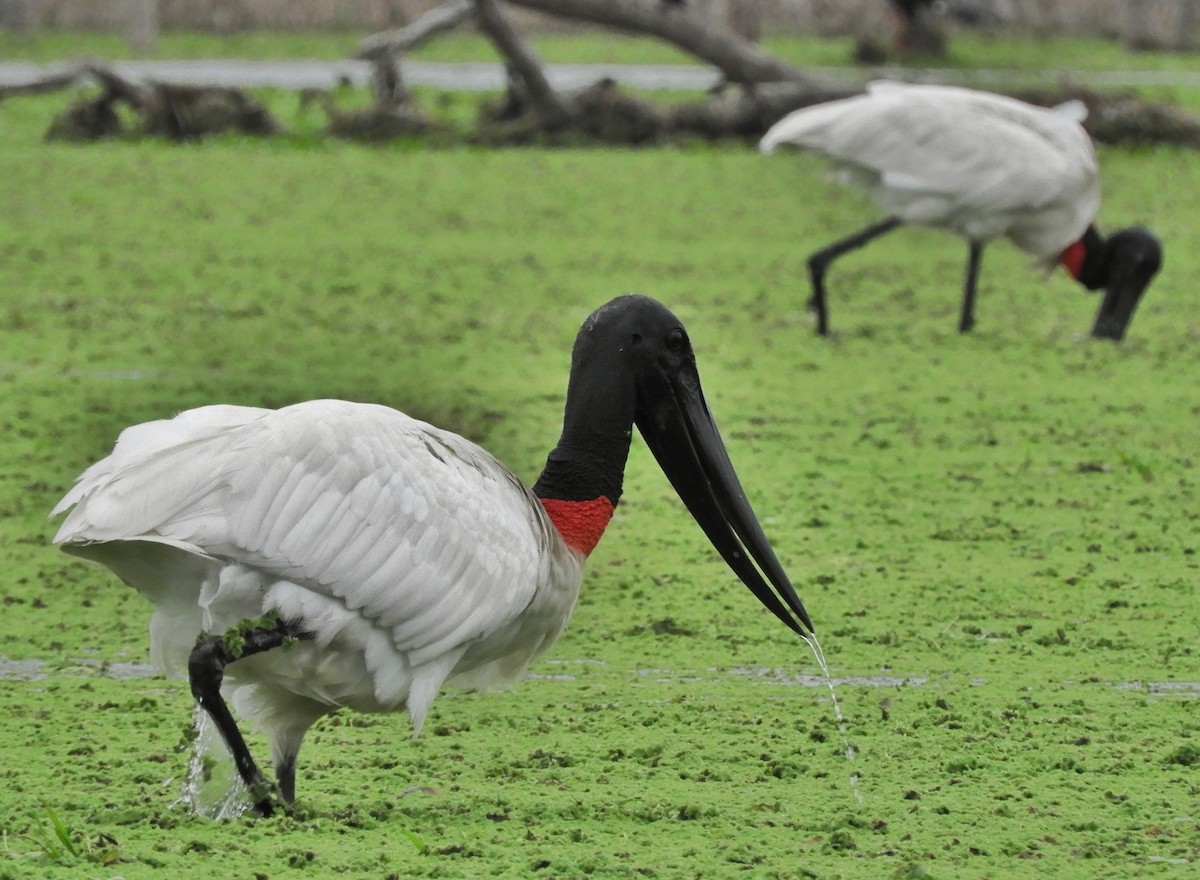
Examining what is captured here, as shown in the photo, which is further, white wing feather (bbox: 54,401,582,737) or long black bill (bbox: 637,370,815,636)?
long black bill (bbox: 637,370,815,636)

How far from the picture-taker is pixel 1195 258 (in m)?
11.5

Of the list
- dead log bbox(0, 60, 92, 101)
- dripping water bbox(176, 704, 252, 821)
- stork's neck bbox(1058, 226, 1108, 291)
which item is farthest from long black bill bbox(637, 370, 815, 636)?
dead log bbox(0, 60, 92, 101)

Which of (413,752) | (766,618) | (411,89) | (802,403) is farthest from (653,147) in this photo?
(413,752)

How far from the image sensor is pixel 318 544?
135 inches

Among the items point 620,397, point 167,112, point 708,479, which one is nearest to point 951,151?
point 708,479

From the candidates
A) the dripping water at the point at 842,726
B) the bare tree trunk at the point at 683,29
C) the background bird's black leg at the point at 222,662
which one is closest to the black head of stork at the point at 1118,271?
the dripping water at the point at 842,726

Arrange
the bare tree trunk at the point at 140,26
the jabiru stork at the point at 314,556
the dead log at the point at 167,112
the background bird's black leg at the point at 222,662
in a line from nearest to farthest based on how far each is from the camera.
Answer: the background bird's black leg at the point at 222,662, the jabiru stork at the point at 314,556, the dead log at the point at 167,112, the bare tree trunk at the point at 140,26

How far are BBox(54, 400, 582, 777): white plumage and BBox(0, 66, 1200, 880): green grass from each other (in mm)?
324

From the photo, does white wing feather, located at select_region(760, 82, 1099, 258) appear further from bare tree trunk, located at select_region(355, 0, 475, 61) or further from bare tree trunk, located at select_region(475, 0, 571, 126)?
bare tree trunk, located at select_region(355, 0, 475, 61)

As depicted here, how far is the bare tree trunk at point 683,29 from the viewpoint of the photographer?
14523 millimetres

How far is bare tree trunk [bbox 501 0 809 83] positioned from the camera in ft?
47.6

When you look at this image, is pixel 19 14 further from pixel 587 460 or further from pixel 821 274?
pixel 587 460

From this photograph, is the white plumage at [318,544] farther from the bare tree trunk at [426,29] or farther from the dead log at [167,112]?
the dead log at [167,112]

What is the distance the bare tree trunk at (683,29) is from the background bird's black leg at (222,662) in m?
11.4
